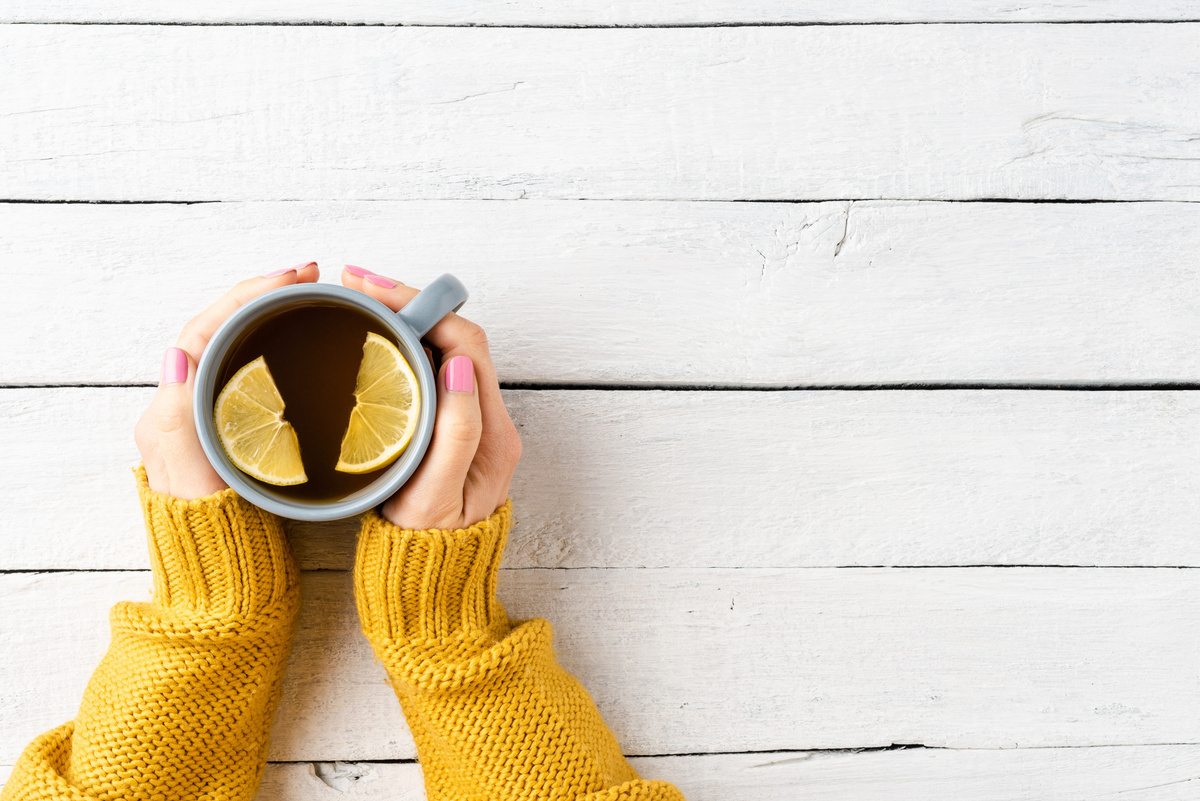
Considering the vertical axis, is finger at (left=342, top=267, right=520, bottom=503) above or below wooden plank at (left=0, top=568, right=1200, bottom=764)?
above

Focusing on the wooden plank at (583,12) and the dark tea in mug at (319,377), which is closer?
the dark tea in mug at (319,377)

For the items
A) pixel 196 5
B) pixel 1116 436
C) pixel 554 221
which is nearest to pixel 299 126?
pixel 196 5

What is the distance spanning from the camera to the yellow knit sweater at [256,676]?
69 centimetres

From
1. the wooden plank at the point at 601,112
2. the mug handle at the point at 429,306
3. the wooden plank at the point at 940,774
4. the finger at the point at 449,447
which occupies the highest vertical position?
the wooden plank at the point at 601,112

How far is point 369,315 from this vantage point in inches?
25.0

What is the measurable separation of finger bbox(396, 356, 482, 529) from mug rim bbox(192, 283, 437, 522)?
29mm

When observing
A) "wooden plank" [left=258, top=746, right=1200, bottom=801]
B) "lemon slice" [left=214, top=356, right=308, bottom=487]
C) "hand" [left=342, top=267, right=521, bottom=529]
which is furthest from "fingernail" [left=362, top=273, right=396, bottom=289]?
"wooden plank" [left=258, top=746, right=1200, bottom=801]

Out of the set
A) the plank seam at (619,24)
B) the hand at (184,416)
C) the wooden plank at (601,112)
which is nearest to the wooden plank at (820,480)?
the hand at (184,416)

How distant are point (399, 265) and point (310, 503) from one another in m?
0.26

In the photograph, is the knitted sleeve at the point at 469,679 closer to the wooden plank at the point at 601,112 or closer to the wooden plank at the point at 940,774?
the wooden plank at the point at 940,774

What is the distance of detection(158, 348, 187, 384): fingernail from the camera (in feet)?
2.18

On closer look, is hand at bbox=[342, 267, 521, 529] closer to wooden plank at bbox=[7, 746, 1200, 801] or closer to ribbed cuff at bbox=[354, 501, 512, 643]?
ribbed cuff at bbox=[354, 501, 512, 643]

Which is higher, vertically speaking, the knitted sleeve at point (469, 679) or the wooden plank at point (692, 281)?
the wooden plank at point (692, 281)

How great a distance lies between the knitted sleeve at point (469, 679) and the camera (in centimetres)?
70
